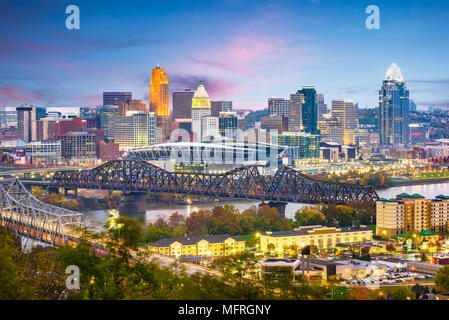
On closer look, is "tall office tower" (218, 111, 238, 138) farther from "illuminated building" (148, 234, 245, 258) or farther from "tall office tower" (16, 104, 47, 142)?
"illuminated building" (148, 234, 245, 258)

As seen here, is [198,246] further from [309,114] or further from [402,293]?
[309,114]

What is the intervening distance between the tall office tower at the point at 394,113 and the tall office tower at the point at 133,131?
4370 cm

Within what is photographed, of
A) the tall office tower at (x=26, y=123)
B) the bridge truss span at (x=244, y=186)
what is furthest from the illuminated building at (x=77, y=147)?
the bridge truss span at (x=244, y=186)

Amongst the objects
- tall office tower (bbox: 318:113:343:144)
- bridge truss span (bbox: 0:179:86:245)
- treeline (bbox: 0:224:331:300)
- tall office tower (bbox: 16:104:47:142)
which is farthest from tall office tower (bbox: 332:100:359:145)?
treeline (bbox: 0:224:331:300)

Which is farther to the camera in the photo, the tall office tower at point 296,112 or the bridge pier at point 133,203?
→ the tall office tower at point 296,112

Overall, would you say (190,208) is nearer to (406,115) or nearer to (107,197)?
(107,197)

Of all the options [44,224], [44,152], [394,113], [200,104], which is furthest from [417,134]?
[44,224]

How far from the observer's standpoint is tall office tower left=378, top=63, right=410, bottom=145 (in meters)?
111

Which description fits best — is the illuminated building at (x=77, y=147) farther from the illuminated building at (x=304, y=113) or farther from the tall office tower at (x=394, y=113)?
the tall office tower at (x=394, y=113)

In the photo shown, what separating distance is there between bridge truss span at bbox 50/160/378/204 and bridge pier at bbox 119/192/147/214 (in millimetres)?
304

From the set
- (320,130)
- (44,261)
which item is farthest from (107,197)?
(320,130)

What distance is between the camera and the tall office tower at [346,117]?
108 metres

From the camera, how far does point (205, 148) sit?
2480 inches

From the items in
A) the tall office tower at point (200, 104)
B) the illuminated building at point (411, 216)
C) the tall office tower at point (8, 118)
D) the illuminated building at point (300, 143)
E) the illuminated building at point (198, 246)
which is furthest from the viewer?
the tall office tower at point (200, 104)
